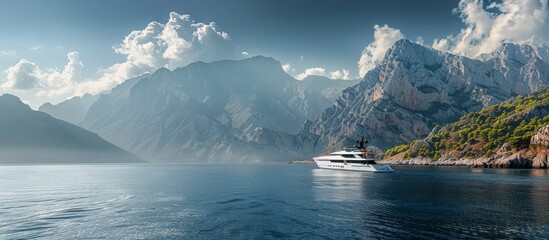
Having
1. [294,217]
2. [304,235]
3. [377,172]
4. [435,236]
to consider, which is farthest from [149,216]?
[377,172]

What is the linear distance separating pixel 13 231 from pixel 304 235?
42306mm

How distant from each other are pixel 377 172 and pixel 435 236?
150 metres

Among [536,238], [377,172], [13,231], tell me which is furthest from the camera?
[377,172]

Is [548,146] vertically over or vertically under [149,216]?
over

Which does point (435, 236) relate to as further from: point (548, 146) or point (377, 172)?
point (548, 146)

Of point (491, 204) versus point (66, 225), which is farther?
point (491, 204)

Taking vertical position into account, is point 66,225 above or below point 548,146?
below

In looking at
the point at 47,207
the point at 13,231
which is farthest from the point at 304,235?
the point at 47,207

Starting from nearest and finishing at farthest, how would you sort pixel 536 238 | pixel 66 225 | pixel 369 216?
1. pixel 536 238
2. pixel 66 225
3. pixel 369 216

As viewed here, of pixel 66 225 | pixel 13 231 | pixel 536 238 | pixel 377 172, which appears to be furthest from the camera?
pixel 377 172

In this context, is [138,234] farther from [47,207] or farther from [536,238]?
[536,238]

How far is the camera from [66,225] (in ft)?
186

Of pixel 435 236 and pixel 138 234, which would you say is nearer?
pixel 435 236

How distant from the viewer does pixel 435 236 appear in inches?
1877
